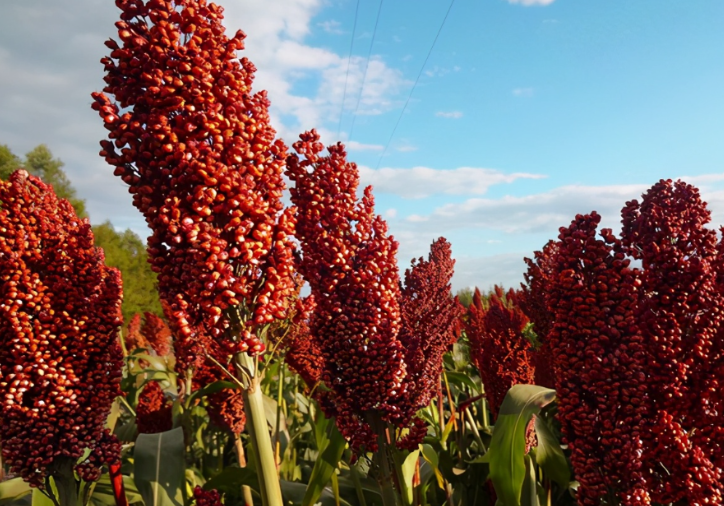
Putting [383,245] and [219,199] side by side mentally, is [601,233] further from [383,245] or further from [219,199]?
[219,199]

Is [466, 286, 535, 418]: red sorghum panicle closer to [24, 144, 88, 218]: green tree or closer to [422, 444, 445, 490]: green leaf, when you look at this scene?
[422, 444, 445, 490]: green leaf

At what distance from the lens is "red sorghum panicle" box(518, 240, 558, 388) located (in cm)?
342

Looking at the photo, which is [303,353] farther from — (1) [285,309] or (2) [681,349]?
(2) [681,349]

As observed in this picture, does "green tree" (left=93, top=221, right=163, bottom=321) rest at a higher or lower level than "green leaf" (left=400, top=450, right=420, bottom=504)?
higher

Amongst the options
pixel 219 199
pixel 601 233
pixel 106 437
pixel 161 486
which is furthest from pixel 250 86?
pixel 161 486

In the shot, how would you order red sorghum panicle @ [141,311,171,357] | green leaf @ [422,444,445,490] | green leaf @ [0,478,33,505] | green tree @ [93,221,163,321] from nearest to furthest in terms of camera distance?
green leaf @ [0,478,33,505]
green leaf @ [422,444,445,490]
red sorghum panicle @ [141,311,171,357]
green tree @ [93,221,163,321]

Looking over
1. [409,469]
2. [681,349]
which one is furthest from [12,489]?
[681,349]

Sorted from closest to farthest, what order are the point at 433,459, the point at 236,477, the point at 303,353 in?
the point at 236,477
the point at 433,459
the point at 303,353

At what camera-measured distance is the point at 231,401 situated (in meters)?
4.11

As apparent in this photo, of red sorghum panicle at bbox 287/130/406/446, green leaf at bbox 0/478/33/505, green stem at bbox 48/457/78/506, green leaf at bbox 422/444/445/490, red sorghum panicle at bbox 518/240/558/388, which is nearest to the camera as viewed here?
red sorghum panicle at bbox 287/130/406/446

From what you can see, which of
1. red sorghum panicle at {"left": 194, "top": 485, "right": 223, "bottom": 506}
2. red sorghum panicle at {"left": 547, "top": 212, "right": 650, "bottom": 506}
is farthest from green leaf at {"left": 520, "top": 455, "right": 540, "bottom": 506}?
red sorghum panicle at {"left": 194, "top": 485, "right": 223, "bottom": 506}

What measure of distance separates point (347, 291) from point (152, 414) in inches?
119

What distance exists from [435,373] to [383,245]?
2.73 ft

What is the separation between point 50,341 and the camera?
2.39 meters
